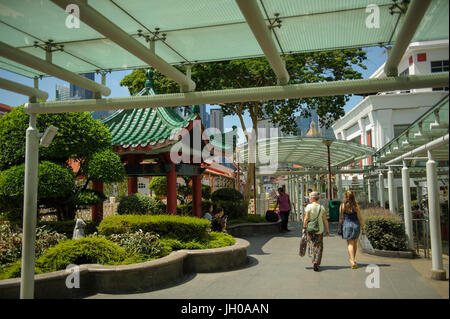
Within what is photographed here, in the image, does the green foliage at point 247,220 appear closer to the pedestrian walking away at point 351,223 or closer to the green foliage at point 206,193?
the green foliage at point 206,193

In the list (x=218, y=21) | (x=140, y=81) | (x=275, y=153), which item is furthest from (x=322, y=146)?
(x=218, y=21)


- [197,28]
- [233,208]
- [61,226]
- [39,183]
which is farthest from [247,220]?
[197,28]

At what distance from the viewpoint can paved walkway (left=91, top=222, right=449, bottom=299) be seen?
20.4ft

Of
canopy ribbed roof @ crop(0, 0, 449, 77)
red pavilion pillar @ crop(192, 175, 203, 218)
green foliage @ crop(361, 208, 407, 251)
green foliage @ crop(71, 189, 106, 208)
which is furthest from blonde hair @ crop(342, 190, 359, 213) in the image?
red pavilion pillar @ crop(192, 175, 203, 218)

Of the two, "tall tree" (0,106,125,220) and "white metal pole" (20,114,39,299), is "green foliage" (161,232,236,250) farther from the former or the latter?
"white metal pole" (20,114,39,299)

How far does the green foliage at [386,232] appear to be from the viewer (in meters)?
9.62

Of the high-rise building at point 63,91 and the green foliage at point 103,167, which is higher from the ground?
the high-rise building at point 63,91

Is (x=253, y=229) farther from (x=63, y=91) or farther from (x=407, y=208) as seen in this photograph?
(x=63, y=91)

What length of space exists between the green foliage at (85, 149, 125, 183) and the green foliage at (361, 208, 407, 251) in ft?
22.6

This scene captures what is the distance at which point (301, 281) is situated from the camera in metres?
7.29

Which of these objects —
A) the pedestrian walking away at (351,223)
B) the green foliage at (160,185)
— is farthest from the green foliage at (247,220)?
the pedestrian walking away at (351,223)

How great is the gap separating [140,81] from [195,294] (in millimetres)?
19128

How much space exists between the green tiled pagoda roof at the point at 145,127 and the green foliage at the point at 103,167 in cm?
150

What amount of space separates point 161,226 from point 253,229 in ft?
24.0
